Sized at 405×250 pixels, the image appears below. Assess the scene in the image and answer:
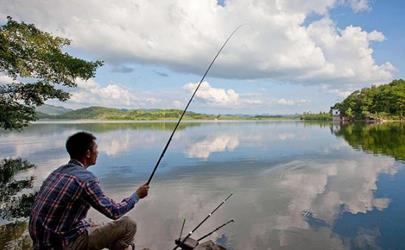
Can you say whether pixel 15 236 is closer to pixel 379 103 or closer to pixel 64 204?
pixel 64 204

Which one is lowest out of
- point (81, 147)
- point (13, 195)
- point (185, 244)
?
point (13, 195)

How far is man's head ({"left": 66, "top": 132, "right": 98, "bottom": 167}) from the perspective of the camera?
4152mm

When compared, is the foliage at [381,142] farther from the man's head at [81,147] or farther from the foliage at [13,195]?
the man's head at [81,147]

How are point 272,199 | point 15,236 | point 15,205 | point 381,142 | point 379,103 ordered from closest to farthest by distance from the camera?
point 15,236
point 15,205
point 272,199
point 381,142
point 379,103

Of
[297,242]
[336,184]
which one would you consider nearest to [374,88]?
[336,184]

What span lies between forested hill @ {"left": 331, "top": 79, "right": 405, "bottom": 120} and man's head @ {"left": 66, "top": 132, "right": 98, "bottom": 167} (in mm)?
135404

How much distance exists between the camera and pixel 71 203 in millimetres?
3902

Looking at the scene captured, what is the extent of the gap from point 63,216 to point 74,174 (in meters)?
0.51

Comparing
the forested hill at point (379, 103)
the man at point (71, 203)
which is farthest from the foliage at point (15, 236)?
the forested hill at point (379, 103)

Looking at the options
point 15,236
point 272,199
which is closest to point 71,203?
point 15,236

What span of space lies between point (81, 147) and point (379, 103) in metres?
146

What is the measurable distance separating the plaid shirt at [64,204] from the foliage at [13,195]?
345 inches

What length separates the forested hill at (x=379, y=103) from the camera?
125375 millimetres

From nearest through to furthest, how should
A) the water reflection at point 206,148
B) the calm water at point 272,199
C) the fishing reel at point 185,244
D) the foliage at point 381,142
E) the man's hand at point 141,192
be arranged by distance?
1. the man's hand at point 141,192
2. the fishing reel at point 185,244
3. the calm water at point 272,199
4. the foliage at point 381,142
5. the water reflection at point 206,148
